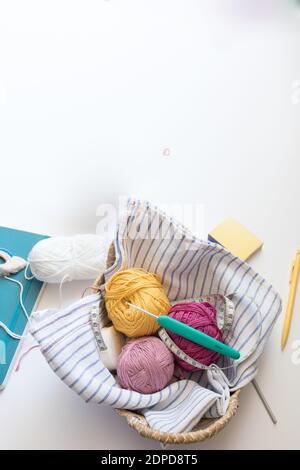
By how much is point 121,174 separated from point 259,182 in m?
0.28

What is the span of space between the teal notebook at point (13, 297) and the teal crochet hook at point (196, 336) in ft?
0.85

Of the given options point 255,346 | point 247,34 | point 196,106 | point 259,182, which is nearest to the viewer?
point 255,346

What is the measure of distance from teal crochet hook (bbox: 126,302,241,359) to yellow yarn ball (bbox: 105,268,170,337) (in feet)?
0.11

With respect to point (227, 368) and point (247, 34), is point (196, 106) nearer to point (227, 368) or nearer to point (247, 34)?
point (247, 34)

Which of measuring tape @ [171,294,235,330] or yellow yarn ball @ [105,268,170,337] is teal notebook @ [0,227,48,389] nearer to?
yellow yarn ball @ [105,268,170,337]

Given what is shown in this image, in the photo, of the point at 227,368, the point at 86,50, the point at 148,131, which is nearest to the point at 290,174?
the point at 148,131

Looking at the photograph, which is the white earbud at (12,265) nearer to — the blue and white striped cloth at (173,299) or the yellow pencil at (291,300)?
the blue and white striped cloth at (173,299)

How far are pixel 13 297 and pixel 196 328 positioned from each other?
0.32m

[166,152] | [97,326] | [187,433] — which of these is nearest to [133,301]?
[97,326]

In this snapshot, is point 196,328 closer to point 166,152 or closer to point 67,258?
point 67,258

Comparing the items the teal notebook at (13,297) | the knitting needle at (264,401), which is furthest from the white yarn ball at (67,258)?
the knitting needle at (264,401)

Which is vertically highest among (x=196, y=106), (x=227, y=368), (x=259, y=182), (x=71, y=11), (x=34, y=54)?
(x=71, y=11)

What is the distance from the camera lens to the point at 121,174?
0.89 meters

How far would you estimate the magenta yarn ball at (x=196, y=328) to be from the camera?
617 mm
